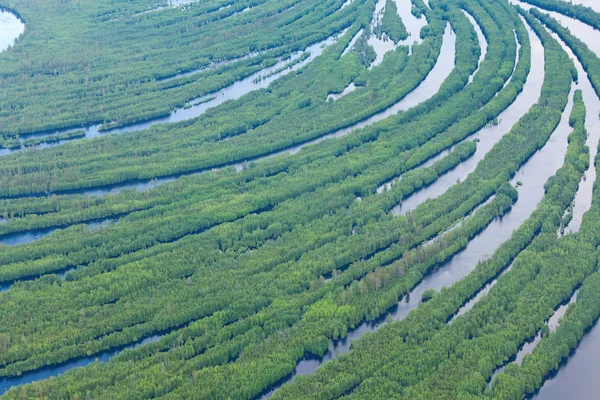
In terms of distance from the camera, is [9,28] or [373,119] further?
[9,28]

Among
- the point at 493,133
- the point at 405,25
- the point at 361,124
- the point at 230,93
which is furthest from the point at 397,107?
the point at 405,25

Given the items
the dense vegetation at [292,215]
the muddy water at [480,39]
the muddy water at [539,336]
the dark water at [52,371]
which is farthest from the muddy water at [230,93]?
the muddy water at [539,336]

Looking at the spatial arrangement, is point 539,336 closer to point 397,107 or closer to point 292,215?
point 292,215

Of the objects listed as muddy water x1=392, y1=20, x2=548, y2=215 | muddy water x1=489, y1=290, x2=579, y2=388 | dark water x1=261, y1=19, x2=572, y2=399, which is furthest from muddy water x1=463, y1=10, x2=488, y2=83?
muddy water x1=489, y1=290, x2=579, y2=388

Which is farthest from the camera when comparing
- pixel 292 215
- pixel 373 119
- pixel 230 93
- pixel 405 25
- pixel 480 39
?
pixel 405 25

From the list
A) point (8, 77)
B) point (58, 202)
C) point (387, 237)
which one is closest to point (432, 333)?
point (387, 237)

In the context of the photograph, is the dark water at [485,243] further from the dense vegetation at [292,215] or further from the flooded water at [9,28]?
the flooded water at [9,28]

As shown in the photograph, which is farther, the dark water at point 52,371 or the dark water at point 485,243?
the dark water at point 485,243

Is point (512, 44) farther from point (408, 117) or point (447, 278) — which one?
point (447, 278)
